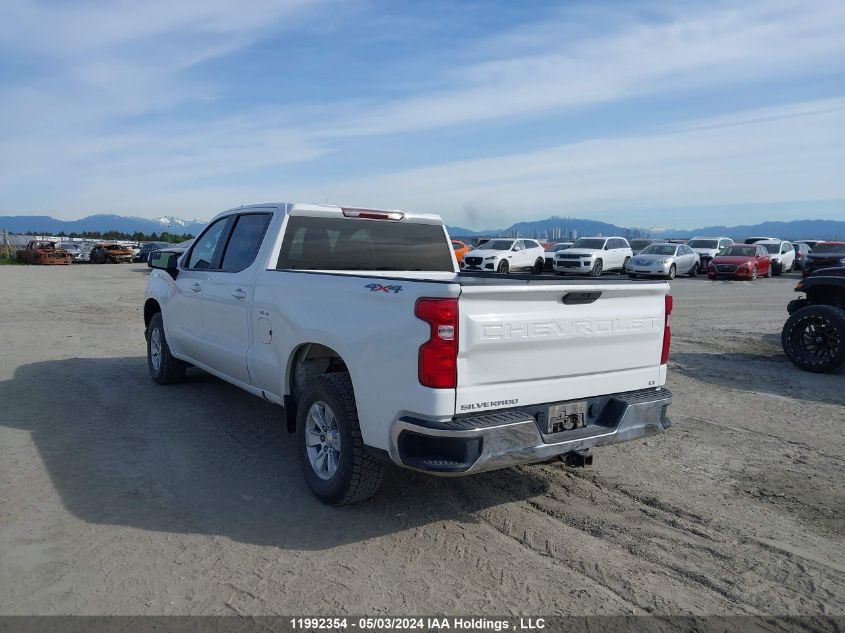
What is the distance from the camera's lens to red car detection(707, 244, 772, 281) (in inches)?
1097

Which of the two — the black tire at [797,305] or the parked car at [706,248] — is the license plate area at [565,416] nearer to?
the black tire at [797,305]

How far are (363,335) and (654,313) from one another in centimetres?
199

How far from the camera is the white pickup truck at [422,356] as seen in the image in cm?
354

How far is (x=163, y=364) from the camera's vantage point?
7.40 m

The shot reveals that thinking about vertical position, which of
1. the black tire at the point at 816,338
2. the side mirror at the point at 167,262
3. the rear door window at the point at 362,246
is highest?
the rear door window at the point at 362,246

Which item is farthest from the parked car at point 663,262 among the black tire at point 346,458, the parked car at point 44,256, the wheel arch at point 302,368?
the parked car at point 44,256

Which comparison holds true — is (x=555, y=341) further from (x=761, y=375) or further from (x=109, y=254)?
(x=109, y=254)

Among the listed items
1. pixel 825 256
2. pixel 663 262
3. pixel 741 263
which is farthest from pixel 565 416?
pixel 741 263

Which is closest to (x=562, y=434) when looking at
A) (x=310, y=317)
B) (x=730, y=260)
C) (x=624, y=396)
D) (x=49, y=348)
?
(x=624, y=396)

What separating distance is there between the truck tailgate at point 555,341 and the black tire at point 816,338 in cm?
522

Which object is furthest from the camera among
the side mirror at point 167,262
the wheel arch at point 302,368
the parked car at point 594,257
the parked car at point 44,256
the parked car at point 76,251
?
the parked car at point 76,251

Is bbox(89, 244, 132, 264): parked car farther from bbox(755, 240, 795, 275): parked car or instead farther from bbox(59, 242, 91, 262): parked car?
bbox(755, 240, 795, 275): parked car

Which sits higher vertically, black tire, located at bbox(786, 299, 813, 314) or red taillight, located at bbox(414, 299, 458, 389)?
red taillight, located at bbox(414, 299, 458, 389)

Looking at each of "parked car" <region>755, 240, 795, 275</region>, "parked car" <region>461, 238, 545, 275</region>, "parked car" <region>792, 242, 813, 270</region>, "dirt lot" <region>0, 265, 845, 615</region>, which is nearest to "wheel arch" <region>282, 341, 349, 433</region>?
"dirt lot" <region>0, 265, 845, 615</region>
